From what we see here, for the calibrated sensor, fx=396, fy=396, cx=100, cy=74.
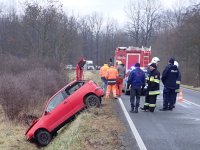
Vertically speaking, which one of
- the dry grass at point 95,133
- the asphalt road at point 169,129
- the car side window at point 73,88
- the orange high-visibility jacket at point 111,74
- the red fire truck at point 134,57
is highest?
the red fire truck at point 134,57

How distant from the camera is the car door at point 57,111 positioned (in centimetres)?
1294

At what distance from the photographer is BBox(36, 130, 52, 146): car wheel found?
12898 mm

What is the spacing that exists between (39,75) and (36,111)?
253 inches

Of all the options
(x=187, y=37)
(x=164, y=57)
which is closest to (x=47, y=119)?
(x=187, y=37)

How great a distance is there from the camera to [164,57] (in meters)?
67.4

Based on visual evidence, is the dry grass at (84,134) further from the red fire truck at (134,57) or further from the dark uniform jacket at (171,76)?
the red fire truck at (134,57)

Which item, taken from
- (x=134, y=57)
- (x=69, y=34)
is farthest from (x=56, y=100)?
(x=69, y=34)

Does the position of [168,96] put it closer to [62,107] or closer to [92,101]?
[92,101]

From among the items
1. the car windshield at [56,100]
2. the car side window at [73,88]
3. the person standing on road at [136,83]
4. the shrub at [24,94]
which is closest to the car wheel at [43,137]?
the car windshield at [56,100]

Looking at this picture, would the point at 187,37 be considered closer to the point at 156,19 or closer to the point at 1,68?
the point at 1,68

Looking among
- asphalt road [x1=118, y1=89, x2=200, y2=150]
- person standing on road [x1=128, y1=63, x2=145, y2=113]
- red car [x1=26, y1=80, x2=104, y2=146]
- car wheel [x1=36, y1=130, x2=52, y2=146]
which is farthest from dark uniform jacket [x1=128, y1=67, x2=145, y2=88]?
car wheel [x1=36, y1=130, x2=52, y2=146]

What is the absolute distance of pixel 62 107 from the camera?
516 inches

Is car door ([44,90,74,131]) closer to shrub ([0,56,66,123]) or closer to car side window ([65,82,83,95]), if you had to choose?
car side window ([65,82,83,95])

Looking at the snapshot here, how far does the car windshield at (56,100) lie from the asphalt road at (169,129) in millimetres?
2100
